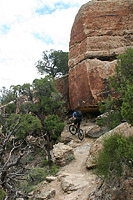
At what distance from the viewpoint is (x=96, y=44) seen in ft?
59.1

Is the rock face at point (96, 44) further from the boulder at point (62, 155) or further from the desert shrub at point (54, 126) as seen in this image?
the boulder at point (62, 155)

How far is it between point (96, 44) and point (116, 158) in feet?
50.8

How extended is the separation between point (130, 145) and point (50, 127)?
10.5 m

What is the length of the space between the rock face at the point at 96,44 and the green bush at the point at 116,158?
39.9 ft

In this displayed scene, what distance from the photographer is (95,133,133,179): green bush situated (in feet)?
13.8

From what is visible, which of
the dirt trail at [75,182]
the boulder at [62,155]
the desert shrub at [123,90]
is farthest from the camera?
the boulder at [62,155]

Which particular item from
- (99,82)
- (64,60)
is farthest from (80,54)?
(64,60)

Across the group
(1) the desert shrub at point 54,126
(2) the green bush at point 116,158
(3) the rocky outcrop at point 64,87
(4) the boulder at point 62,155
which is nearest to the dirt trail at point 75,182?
(4) the boulder at point 62,155

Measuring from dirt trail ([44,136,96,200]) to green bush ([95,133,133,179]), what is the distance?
59.7 inches

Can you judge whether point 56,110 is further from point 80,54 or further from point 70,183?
point 70,183

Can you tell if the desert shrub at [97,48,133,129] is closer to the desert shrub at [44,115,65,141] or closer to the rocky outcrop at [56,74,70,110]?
the desert shrub at [44,115,65,141]

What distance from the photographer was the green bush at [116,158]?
13.8 feet

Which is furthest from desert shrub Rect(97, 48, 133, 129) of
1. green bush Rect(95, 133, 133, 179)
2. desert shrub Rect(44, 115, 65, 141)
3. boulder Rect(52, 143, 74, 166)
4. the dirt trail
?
desert shrub Rect(44, 115, 65, 141)

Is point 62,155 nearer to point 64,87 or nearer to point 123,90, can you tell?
point 123,90
